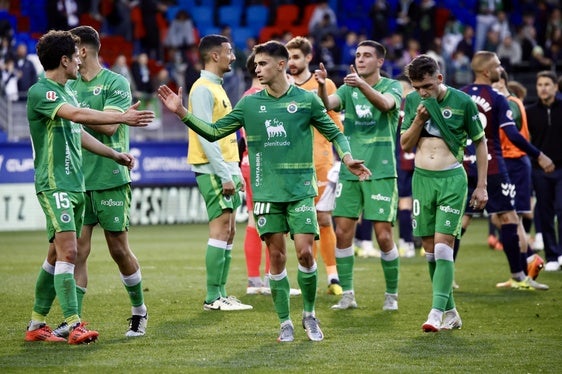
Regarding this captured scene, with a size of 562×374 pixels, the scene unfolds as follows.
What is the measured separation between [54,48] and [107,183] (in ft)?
4.12

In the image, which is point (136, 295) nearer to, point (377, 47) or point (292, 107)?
point (292, 107)

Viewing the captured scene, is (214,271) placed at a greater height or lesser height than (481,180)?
lesser

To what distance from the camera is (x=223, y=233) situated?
1104 cm

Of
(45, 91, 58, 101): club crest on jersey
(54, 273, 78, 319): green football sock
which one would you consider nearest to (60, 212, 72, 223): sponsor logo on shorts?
(54, 273, 78, 319): green football sock

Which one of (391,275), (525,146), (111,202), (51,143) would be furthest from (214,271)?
(525,146)

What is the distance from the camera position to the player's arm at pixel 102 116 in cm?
828

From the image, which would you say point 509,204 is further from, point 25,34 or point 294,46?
point 25,34

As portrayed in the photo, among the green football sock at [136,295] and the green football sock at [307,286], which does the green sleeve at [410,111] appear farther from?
the green football sock at [136,295]

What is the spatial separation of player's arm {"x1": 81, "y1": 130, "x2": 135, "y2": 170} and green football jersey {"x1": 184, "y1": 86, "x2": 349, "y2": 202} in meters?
0.59

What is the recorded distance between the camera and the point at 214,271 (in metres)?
11.0

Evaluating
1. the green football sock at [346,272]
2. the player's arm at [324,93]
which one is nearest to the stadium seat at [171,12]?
the player's arm at [324,93]

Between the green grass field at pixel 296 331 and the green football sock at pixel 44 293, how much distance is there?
31 cm

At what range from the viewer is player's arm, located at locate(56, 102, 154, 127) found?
27.2ft

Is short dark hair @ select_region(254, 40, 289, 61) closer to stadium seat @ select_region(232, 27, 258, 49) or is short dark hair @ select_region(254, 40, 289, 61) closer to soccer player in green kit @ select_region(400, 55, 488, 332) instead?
soccer player in green kit @ select_region(400, 55, 488, 332)
